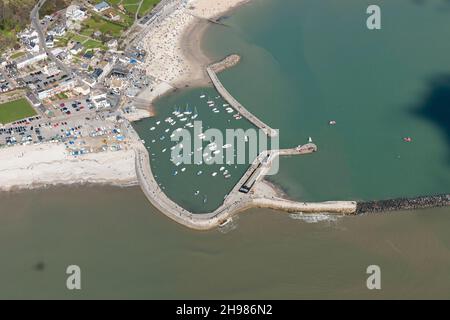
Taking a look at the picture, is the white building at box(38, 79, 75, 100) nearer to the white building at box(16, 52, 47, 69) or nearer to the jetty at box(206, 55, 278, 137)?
the white building at box(16, 52, 47, 69)

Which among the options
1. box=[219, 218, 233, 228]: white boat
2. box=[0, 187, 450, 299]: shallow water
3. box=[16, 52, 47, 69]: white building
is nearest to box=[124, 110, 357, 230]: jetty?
box=[219, 218, 233, 228]: white boat

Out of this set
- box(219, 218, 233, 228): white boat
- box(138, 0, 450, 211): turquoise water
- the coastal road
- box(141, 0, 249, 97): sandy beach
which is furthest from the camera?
the coastal road

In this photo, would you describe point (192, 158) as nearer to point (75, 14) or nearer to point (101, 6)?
point (75, 14)

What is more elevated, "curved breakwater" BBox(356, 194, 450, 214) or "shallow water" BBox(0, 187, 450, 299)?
"curved breakwater" BBox(356, 194, 450, 214)

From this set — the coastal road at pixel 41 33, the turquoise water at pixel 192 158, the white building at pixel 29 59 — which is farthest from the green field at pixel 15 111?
the turquoise water at pixel 192 158

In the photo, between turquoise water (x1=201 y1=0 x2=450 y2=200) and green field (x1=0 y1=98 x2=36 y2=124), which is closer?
turquoise water (x1=201 y1=0 x2=450 y2=200)

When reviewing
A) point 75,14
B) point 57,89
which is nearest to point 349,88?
point 57,89
